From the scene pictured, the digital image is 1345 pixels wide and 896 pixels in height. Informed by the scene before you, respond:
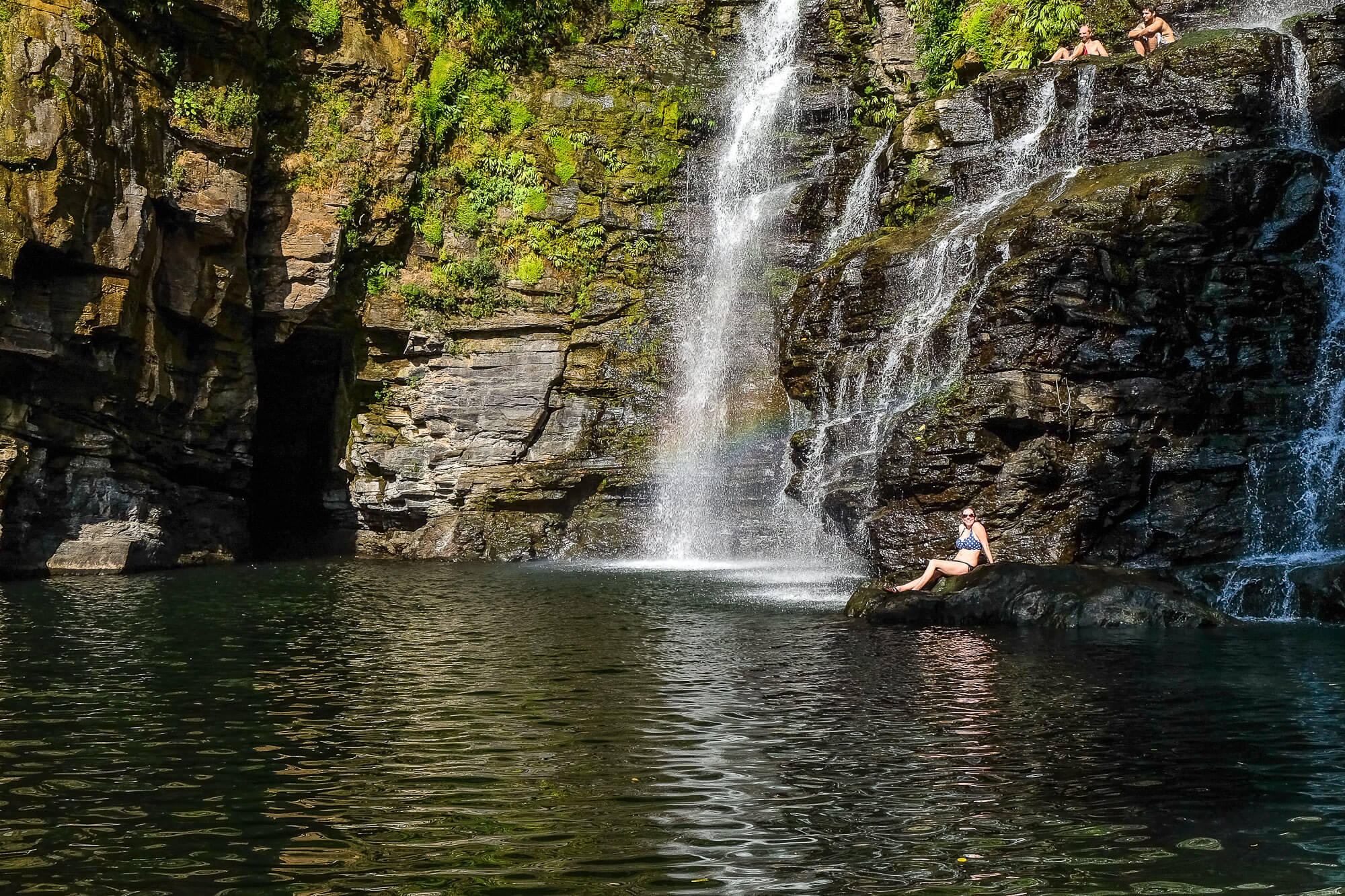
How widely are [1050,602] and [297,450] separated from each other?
22.0 m

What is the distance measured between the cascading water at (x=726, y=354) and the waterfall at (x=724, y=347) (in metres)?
0.02

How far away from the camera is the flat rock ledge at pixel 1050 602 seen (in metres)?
13.6

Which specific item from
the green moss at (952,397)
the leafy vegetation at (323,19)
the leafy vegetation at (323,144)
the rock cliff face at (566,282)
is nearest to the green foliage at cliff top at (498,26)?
the rock cliff face at (566,282)

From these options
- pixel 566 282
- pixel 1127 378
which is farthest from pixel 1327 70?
pixel 566 282

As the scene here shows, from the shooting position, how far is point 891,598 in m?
14.3

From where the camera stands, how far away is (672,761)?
7.51 m

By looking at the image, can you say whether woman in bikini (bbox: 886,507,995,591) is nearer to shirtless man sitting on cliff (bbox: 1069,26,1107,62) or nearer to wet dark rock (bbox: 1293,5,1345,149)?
wet dark rock (bbox: 1293,5,1345,149)

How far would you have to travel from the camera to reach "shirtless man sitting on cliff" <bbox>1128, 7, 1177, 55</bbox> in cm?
2345

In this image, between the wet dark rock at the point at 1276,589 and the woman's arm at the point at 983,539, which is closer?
the wet dark rock at the point at 1276,589

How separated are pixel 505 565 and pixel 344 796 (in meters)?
17.7

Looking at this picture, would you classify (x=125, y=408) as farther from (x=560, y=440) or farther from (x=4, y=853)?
(x=4, y=853)

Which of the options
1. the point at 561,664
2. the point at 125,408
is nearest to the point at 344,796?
the point at 561,664

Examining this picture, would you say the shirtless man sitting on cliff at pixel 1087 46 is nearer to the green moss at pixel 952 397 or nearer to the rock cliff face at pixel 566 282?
the rock cliff face at pixel 566 282

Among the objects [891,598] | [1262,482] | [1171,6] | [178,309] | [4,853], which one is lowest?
[4,853]
